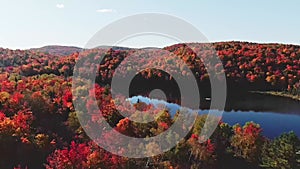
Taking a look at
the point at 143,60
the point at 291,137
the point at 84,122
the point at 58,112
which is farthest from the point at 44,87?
the point at 143,60

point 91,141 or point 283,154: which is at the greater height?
point 283,154

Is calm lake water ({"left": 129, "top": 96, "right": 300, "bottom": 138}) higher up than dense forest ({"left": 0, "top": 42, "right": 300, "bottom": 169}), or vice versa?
calm lake water ({"left": 129, "top": 96, "right": 300, "bottom": 138})

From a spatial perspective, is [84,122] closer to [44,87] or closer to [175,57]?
[44,87]

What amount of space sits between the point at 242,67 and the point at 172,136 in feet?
206

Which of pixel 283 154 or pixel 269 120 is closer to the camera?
pixel 283 154

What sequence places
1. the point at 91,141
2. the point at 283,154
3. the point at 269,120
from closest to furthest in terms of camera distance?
A: the point at 283,154
the point at 91,141
the point at 269,120

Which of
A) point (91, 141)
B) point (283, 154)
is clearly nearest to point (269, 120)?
point (283, 154)

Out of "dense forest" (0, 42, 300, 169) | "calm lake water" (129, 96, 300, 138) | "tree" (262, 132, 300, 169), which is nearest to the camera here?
"dense forest" (0, 42, 300, 169)

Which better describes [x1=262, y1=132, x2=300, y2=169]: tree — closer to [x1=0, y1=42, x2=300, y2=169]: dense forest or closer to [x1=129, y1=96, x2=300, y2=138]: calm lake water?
[x1=0, y1=42, x2=300, y2=169]: dense forest

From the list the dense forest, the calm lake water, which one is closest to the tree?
the dense forest

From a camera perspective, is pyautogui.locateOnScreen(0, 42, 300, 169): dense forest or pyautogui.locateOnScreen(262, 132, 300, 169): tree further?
pyautogui.locateOnScreen(262, 132, 300, 169): tree

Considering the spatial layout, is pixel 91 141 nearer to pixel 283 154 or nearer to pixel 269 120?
pixel 283 154

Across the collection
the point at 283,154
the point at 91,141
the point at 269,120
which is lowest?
the point at 91,141

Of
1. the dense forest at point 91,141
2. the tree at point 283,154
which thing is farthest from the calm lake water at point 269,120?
the tree at point 283,154
